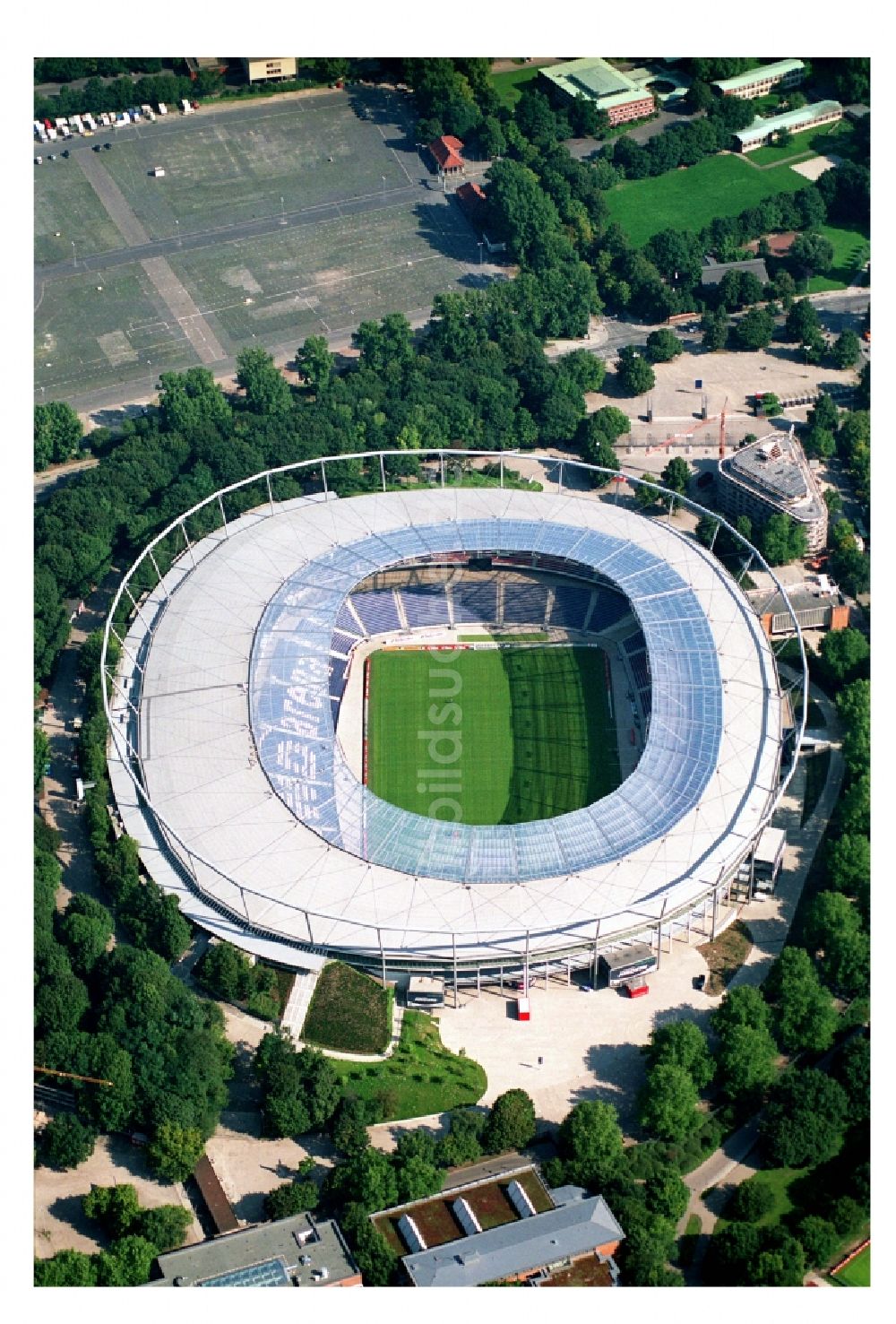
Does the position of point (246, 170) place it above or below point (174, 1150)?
above

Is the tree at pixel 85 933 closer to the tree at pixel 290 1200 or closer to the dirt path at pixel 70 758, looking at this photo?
the dirt path at pixel 70 758

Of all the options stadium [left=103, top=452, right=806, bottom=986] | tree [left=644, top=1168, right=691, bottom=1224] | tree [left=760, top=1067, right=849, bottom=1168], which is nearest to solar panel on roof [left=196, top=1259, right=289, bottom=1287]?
tree [left=644, top=1168, right=691, bottom=1224]

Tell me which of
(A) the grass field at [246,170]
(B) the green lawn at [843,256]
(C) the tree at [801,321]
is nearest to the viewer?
(C) the tree at [801,321]

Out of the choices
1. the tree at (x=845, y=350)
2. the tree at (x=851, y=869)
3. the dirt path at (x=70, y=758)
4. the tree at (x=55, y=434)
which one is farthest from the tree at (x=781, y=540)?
the tree at (x=55, y=434)

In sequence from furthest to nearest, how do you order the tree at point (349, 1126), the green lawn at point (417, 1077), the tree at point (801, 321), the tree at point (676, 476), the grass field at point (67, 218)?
the grass field at point (67, 218)
the tree at point (801, 321)
the tree at point (676, 476)
the green lawn at point (417, 1077)
the tree at point (349, 1126)

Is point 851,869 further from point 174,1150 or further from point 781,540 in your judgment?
point 174,1150

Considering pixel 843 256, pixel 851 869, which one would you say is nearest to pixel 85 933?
pixel 851 869
